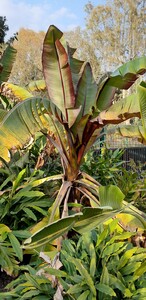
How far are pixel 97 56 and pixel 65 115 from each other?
25.6 metres

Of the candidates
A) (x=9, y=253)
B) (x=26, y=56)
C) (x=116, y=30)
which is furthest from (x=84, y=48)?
(x=9, y=253)

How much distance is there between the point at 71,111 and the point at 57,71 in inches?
16.4

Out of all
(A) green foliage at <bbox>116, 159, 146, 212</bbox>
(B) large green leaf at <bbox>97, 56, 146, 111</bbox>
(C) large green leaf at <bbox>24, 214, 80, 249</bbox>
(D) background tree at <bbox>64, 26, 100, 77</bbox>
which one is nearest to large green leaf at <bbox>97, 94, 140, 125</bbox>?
(B) large green leaf at <bbox>97, 56, 146, 111</bbox>

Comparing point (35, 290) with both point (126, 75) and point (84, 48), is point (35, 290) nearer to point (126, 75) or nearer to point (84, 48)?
point (126, 75)

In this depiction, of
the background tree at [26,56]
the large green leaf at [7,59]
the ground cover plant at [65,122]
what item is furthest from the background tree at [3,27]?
the background tree at [26,56]

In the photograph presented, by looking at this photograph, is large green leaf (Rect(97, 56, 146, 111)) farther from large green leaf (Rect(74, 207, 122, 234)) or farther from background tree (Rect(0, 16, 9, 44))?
background tree (Rect(0, 16, 9, 44))

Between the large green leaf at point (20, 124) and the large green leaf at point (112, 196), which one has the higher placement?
the large green leaf at point (20, 124)

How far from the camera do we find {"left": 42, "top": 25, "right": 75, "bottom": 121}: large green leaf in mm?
3047

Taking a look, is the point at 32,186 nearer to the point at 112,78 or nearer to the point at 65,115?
the point at 65,115

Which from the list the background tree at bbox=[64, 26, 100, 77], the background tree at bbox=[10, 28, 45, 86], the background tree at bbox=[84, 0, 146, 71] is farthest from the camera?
the background tree at bbox=[10, 28, 45, 86]

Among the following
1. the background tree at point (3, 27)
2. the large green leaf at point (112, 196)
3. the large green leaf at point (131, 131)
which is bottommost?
the large green leaf at point (112, 196)

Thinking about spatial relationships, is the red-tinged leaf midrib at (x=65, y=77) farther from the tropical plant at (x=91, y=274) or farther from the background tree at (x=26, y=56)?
the background tree at (x=26, y=56)

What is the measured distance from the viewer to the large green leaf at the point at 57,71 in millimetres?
3047

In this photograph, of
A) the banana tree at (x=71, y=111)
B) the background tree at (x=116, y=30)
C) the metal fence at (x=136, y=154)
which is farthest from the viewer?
the background tree at (x=116, y=30)
